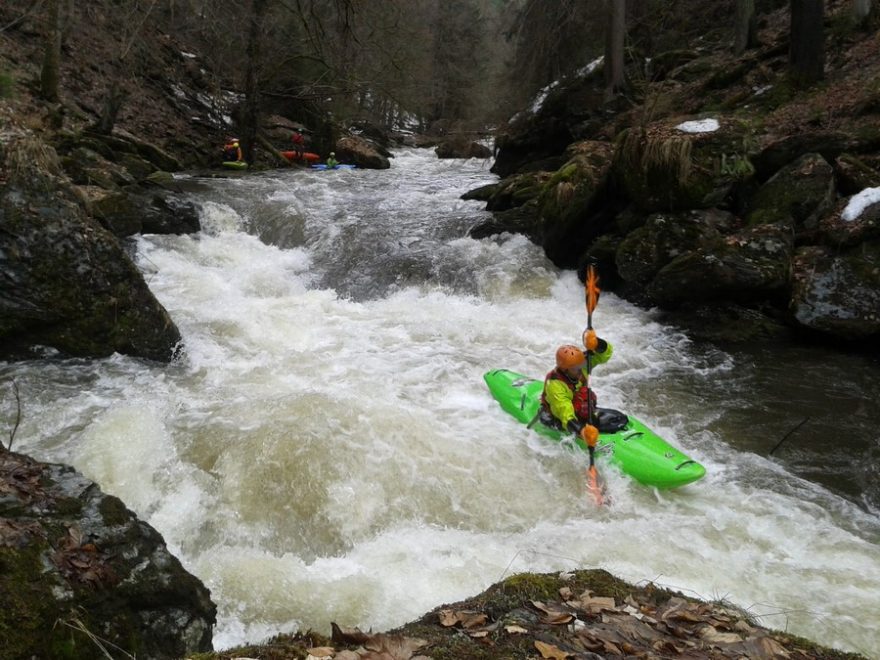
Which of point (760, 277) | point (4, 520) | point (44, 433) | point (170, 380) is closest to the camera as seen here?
point (4, 520)

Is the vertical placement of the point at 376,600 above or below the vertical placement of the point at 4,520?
below

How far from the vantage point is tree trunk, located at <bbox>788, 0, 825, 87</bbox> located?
9695 millimetres

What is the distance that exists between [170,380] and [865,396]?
7.04 meters

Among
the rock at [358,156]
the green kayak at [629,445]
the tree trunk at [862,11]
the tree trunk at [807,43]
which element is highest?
the tree trunk at [862,11]

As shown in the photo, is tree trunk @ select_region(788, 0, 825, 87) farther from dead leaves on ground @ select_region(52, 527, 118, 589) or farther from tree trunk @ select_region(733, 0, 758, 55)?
dead leaves on ground @ select_region(52, 527, 118, 589)

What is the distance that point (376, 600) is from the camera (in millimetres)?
3268

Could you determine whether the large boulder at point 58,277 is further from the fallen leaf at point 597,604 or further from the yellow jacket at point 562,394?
the fallen leaf at point 597,604

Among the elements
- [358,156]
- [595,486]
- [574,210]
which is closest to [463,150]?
[358,156]

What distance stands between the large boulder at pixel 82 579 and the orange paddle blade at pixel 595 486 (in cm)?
287

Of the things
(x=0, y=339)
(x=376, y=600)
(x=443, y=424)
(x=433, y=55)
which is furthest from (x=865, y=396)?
(x=433, y=55)

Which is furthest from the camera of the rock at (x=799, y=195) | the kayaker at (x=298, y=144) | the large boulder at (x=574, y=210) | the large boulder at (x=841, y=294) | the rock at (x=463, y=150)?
the rock at (x=463, y=150)

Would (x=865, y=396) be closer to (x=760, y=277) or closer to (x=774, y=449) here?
(x=774, y=449)

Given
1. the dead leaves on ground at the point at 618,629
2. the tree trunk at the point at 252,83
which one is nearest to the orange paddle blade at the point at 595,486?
the dead leaves on ground at the point at 618,629

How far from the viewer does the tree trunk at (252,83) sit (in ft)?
47.7
